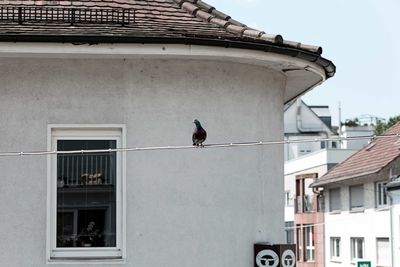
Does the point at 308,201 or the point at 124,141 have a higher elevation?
the point at 308,201

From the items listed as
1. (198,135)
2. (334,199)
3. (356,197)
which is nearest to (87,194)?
(198,135)

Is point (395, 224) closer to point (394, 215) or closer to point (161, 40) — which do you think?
point (394, 215)

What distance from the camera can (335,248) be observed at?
57531 millimetres

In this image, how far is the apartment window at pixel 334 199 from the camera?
54.4m

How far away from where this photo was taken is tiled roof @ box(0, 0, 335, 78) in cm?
1138

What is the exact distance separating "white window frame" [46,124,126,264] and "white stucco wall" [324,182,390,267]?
35865 mm

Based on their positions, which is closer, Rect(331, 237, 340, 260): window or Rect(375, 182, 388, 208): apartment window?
Rect(375, 182, 388, 208): apartment window

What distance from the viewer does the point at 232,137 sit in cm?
1239

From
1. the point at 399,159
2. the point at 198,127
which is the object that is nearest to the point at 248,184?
the point at 198,127

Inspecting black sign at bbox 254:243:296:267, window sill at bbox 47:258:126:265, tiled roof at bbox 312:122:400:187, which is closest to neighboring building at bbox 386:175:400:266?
tiled roof at bbox 312:122:400:187

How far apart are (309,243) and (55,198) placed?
53380 mm

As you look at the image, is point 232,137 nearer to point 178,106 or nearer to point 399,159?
point 178,106

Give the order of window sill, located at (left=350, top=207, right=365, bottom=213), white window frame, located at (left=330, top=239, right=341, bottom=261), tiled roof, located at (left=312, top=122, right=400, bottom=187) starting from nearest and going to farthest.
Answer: tiled roof, located at (left=312, top=122, right=400, bottom=187) → window sill, located at (left=350, top=207, right=365, bottom=213) → white window frame, located at (left=330, top=239, right=341, bottom=261)

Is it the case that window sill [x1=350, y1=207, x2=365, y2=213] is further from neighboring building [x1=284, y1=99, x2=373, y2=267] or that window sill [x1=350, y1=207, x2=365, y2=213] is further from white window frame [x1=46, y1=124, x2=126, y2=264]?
white window frame [x1=46, y1=124, x2=126, y2=264]
